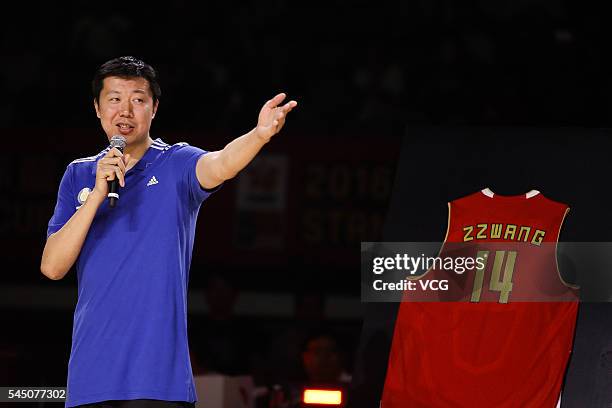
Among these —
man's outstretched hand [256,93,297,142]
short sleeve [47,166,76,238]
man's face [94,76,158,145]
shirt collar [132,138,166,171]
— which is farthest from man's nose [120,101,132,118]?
man's outstretched hand [256,93,297,142]

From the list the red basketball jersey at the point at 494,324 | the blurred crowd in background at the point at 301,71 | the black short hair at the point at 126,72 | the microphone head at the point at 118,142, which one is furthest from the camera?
the blurred crowd in background at the point at 301,71

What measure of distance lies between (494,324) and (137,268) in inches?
59.1

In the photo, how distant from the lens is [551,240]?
3.55 m

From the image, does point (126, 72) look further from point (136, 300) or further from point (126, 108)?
point (136, 300)

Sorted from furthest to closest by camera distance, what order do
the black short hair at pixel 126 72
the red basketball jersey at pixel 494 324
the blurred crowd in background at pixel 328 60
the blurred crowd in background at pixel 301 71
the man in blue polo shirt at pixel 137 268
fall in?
the blurred crowd in background at pixel 328 60
the blurred crowd in background at pixel 301 71
the red basketball jersey at pixel 494 324
the black short hair at pixel 126 72
the man in blue polo shirt at pixel 137 268

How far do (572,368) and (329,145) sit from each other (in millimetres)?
3333

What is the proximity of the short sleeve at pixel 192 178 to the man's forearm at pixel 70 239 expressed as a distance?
0.80 feet

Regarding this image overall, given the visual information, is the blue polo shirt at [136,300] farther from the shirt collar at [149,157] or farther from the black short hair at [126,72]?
the black short hair at [126,72]

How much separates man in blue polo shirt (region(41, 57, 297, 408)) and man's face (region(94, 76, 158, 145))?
1 centimetres

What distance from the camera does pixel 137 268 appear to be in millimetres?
2514


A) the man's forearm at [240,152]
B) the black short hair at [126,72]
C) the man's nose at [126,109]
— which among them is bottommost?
the man's forearm at [240,152]

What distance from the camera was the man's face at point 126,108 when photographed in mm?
2674

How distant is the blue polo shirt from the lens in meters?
2.48

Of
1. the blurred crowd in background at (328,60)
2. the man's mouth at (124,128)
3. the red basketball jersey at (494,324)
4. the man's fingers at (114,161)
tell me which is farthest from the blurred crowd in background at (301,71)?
the man's fingers at (114,161)
